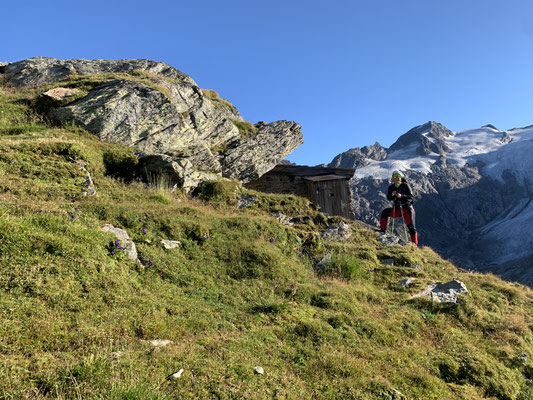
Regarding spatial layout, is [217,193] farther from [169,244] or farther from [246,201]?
[169,244]

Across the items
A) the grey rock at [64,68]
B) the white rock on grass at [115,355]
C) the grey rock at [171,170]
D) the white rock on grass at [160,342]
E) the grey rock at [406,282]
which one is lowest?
the grey rock at [406,282]

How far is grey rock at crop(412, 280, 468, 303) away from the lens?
8.97 meters

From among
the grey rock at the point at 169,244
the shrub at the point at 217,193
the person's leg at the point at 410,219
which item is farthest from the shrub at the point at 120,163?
the person's leg at the point at 410,219

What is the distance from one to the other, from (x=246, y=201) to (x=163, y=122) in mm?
8527

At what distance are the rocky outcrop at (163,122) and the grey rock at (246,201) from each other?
104 inches

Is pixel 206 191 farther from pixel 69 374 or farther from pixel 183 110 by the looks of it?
pixel 69 374

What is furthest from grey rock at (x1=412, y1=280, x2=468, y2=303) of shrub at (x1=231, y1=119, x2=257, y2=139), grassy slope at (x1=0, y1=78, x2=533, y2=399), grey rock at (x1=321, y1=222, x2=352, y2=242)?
Answer: shrub at (x1=231, y1=119, x2=257, y2=139)

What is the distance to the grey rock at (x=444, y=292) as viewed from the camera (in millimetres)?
8969

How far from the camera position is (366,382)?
4.67 metres

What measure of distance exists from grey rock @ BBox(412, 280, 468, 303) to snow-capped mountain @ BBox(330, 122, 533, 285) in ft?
325

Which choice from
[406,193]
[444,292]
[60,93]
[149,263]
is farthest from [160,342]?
[60,93]

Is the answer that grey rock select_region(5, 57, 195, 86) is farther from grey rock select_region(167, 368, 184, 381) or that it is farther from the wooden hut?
grey rock select_region(167, 368, 184, 381)

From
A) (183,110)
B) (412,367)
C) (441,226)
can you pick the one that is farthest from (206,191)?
(441,226)

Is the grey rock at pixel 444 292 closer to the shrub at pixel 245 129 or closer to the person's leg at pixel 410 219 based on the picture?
the person's leg at pixel 410 219
